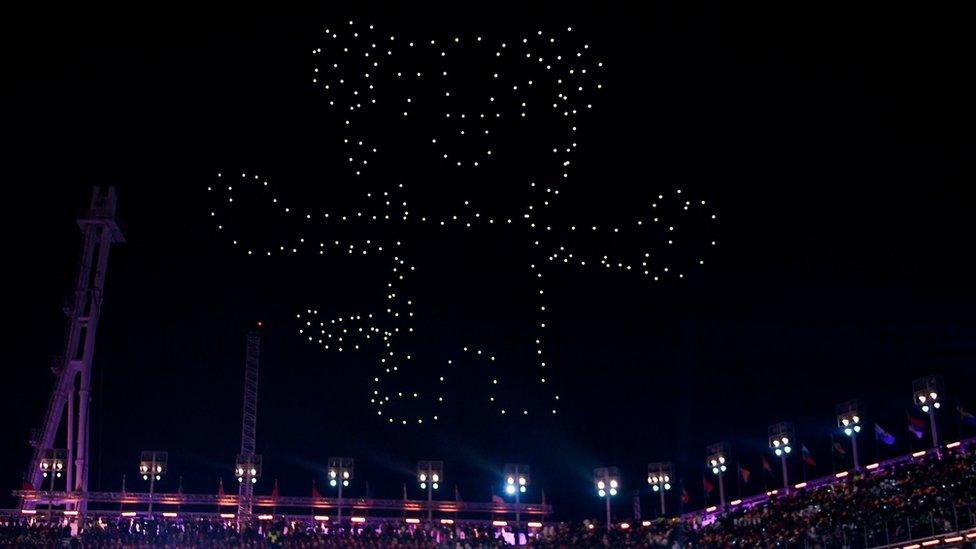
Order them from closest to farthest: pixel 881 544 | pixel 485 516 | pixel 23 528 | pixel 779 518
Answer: pixel 881 544
pixel 779 518
pixel 23 528
pixel 485 516

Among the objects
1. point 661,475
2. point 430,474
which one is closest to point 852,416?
point 661,475

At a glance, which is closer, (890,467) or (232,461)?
(890,467)

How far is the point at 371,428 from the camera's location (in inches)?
2525

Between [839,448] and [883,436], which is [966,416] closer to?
[883,436]

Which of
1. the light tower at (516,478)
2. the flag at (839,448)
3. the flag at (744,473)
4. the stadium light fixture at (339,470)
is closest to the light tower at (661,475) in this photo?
the flag at (744,473)

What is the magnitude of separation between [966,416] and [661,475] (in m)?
15.0

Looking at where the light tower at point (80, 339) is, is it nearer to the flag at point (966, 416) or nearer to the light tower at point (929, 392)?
the light tower at point (929, 392)

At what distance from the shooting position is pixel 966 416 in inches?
1882

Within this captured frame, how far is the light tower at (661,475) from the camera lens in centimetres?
5778

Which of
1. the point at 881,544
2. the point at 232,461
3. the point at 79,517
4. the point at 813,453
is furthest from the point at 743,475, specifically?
the point at 79,517

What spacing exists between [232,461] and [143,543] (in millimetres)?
13786

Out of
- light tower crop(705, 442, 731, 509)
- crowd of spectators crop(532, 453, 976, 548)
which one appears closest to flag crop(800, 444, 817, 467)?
light tower crop(705, 442, 731, 509)

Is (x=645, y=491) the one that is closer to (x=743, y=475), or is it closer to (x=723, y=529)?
(x=743, y=475)

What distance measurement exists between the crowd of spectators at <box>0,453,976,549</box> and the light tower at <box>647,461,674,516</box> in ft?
10.6
